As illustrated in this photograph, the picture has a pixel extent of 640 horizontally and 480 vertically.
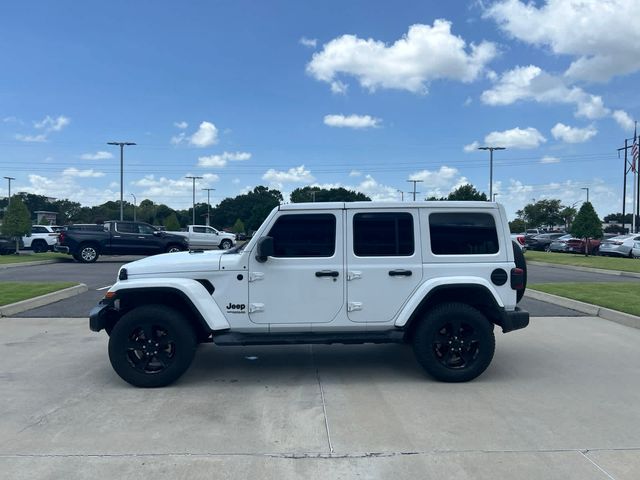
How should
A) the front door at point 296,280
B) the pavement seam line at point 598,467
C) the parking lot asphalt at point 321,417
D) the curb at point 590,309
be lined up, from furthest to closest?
the curb at point 590,309 < the front door at point 296,280 < the parking lot asphalt at point 321,417 < the pavement seam line at point 598,467

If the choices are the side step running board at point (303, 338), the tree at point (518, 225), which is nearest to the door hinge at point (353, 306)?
the side step running board at point (303, 338)

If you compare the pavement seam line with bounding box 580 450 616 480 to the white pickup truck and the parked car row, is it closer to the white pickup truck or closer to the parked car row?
the parked car row

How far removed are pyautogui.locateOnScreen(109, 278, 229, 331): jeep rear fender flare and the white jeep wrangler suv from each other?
1cm

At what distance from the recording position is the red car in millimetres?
32250

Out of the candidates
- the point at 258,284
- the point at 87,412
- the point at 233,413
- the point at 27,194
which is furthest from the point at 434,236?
the point at 27,194

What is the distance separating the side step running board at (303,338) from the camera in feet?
18.0

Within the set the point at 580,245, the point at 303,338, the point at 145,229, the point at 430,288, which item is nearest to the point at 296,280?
the point at 303,338

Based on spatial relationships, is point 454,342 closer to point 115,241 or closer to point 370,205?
point 370,205

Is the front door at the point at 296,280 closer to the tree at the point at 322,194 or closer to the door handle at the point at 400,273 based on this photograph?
the door handle at the point at 400,273

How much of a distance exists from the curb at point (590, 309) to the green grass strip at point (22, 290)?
1058 cm

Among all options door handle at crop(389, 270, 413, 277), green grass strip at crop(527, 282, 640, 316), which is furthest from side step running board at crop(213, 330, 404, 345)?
green grass strip at crop(527, 282, 640, 316)

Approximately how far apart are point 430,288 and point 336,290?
970mm

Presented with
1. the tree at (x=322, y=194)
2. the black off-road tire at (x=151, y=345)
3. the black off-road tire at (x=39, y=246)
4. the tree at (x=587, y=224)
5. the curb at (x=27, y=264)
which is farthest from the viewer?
the tree at (x=322, y=194)

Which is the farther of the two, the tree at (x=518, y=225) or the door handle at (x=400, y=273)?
the tree at (x=518, y=225)
